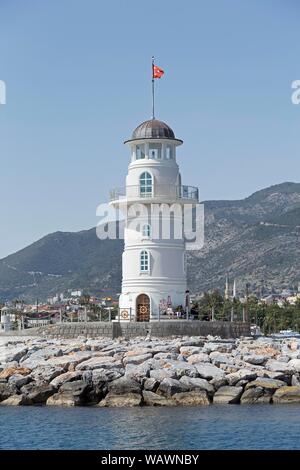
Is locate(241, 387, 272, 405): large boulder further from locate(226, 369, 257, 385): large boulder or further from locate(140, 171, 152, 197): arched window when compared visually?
locate(140, 171, 152, 197): arched window

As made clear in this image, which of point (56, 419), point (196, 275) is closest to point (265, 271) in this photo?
point (196, 275)

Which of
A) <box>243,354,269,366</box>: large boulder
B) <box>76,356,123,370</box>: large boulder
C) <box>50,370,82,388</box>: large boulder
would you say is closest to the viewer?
<box>50,370,82,388</box>: large boulder

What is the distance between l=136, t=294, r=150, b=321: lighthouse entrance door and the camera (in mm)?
41031

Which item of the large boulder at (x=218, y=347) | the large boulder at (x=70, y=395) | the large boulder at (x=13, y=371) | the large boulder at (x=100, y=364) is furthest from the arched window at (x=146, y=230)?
the large boulder at (x=70, y=395)

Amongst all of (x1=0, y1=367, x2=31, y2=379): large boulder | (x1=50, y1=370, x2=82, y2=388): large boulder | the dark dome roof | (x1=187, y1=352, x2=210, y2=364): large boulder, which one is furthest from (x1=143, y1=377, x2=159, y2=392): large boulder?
the dark dome roof

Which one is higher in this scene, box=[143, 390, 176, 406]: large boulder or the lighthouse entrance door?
the lighthouse entrance door

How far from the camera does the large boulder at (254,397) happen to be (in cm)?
3116

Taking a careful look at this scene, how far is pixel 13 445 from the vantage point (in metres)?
24.4

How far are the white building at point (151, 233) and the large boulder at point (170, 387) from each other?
9405mm

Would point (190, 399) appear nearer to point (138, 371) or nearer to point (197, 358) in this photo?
point (138, 371)

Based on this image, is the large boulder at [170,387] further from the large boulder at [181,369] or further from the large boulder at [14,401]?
the large boulder at [14,401]

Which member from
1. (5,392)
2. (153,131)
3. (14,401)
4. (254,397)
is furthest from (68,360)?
(153,131)

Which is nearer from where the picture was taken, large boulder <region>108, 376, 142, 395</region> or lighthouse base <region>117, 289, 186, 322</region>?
large boulder <region>108, 376, 142, 395</region>
